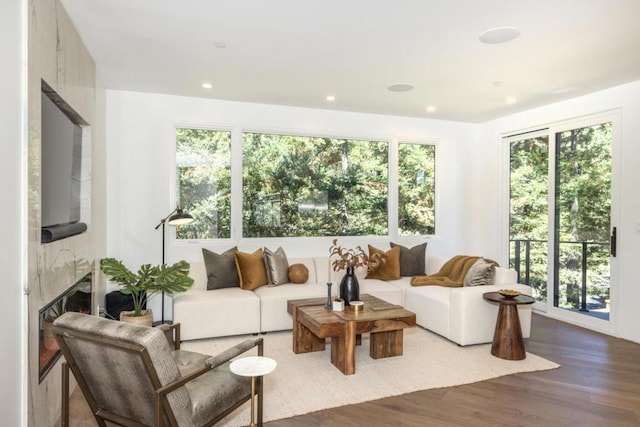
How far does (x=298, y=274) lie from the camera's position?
4820 mm

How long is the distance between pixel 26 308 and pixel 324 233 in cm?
398

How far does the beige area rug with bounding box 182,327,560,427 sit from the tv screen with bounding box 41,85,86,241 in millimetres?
1703

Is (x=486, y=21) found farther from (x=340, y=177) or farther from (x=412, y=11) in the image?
(x=340, y=177)

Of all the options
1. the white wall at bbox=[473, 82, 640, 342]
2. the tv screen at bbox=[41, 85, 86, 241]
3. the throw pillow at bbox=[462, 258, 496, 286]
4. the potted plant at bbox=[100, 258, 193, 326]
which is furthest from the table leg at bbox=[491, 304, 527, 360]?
the tv screen at bbox=[41, 85, 86, 241]

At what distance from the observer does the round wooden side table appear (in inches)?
142

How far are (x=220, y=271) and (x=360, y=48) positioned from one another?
2802mm

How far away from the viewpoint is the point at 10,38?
1.91 metres

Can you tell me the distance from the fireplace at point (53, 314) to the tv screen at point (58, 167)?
455 mm

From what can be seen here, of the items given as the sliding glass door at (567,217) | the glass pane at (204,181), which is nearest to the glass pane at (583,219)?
the sliding glass door at (567,217)

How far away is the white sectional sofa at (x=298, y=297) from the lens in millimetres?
3969

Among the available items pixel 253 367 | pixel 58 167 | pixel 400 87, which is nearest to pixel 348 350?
→ pixel 253 367

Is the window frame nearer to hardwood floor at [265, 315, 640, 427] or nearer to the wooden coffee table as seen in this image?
the wooden coffee table

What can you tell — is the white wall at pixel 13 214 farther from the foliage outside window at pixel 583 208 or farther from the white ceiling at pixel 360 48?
the foliage outside window at pixel 583 208

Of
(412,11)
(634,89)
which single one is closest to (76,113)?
(412,11)
